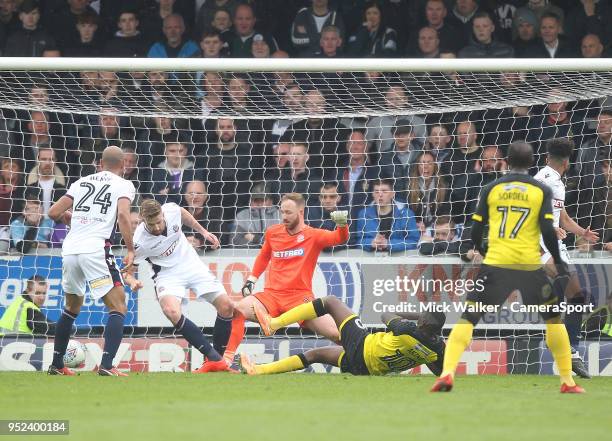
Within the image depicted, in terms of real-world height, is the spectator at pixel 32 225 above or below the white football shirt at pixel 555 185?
below

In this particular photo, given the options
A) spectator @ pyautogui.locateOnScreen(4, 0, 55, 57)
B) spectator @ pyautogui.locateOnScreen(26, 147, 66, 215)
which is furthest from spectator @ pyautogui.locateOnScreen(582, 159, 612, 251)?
spectator @ pyautogui.locateOnScreen(4, 0, 55, 57)

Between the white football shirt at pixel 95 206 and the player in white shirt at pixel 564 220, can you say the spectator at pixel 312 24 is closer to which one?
the player in white shirt at pixel 564 220

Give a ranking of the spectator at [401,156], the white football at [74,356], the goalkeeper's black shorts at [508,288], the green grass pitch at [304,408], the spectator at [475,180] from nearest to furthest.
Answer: the green grass pitch at [304,408] < the goalkeeper's black shorts at [508,288] < the white football at [74,356] < the spectator at [475,180] < the spectator at [401,156]

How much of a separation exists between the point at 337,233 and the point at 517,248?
296 cm

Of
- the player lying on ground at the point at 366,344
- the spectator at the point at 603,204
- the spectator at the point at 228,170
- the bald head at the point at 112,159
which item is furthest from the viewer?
the spectator at the point at 228,170

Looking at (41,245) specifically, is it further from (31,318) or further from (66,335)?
(66,335)

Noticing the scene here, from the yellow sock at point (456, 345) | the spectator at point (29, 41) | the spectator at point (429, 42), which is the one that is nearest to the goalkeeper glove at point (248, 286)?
the yellow sock at point (456, 345)

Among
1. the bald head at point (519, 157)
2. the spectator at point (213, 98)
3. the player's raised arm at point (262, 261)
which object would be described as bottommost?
the player's raised arm at point (262, 261)

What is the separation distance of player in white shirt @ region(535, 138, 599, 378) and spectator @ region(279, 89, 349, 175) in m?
3.11

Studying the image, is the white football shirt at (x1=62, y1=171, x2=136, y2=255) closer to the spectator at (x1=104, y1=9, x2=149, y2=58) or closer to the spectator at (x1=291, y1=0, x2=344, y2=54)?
the spectator at (x1=104, y1=9, x2=149, y2=58)

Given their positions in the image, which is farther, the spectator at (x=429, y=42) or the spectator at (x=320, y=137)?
the spectator at (x=429, y=42)

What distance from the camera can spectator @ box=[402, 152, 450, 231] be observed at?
1296 cm

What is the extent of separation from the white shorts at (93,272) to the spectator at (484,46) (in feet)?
20.2

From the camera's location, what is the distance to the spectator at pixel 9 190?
1309 cm
